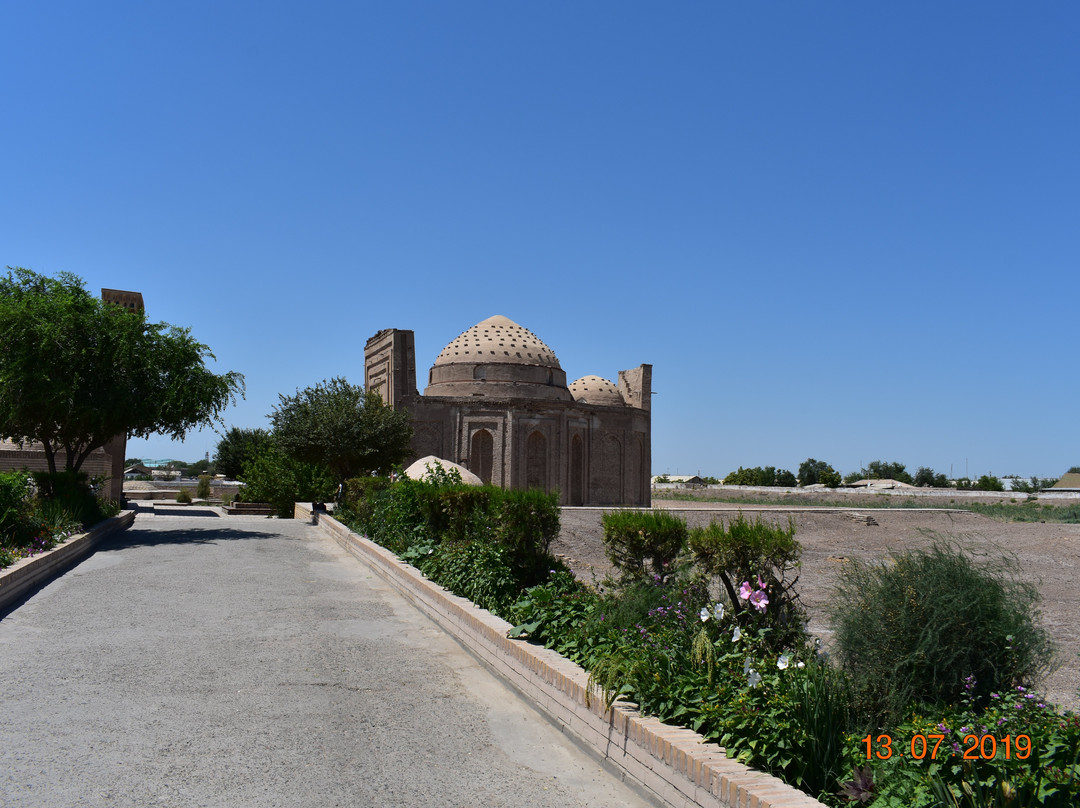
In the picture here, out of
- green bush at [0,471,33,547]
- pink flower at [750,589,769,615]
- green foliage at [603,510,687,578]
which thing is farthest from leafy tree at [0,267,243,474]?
pink flower at [750,589,769,615]

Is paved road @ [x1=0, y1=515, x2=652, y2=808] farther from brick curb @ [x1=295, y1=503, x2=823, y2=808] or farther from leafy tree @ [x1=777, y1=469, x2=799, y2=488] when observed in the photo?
leafy tree @ [x1=777, y1=469, x2=799, y2=488]

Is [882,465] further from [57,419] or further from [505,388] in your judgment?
[57,419]

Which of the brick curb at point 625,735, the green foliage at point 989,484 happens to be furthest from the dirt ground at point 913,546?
the green foliage at point 989,484

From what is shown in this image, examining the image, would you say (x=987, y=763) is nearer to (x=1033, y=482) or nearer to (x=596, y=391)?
(x=596, y=391)

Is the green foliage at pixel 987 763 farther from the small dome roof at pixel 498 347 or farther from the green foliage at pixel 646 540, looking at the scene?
the small dome roof at pixel 498 347

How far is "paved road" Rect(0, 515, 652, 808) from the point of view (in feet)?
12.9

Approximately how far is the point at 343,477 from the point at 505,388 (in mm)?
13567

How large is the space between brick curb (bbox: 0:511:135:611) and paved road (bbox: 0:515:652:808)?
0.25 meters

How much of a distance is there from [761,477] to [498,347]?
61688mm

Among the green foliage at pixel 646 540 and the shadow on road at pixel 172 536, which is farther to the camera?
the shadow on road at pixel 172 536

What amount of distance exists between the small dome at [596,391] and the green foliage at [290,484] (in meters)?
18.1

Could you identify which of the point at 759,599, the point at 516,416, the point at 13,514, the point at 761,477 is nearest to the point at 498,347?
the point at 516,416

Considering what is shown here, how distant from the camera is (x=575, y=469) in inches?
1494

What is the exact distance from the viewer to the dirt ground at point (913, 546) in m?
7.14
